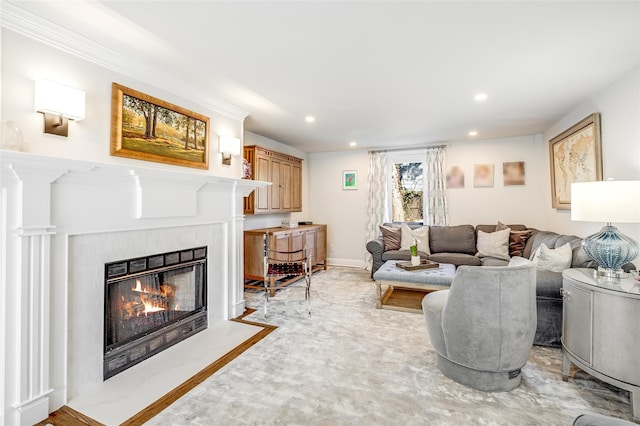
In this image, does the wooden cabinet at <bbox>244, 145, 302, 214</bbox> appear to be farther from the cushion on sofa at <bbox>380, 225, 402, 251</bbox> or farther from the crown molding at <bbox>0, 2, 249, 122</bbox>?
the cushion on sofa at <bbox>380, 225, 402, 251</bbox>

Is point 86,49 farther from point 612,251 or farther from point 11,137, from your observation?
point 612,251

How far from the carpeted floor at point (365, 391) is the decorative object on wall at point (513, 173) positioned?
3.36 m

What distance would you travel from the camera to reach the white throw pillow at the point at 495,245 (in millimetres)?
4543

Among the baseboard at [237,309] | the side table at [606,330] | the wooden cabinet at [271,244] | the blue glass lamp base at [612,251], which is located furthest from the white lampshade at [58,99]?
the blue glass lamp base at [612,251]

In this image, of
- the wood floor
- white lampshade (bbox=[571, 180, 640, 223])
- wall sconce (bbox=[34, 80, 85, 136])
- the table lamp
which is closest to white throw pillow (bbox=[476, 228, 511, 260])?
the table lamp

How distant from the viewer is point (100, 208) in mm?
2115

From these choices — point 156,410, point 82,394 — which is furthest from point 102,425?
point 82,394

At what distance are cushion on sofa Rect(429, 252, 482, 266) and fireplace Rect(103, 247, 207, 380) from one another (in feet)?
11.4

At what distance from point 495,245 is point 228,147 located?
13.8ft

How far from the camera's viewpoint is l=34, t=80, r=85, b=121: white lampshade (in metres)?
1.79

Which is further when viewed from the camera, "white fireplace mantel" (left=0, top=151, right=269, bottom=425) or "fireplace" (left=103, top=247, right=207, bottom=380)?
"fireplace" (left=103, top=247, right=207, bottom=380)

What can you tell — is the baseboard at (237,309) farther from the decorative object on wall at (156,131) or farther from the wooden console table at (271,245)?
the decorative object on wall at (156,131)

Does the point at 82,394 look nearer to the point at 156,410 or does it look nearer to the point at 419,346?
the point at 156,410

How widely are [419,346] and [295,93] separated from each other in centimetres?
280
